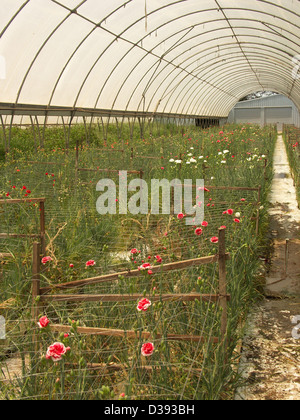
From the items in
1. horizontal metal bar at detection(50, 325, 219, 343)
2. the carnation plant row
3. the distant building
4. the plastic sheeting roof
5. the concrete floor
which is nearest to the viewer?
the carnation plant row

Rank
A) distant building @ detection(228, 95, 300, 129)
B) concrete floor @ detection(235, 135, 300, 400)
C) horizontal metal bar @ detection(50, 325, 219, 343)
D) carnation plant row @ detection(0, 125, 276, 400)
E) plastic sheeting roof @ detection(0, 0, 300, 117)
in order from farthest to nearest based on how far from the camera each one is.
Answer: distant building @ detection(228, 95, 300, 129) → plastic sheeting roof @ detection(0, 0, 300, 117) → concrete floor @ detection(235, 135, 300, 400) → horizontal metal bar @ detection(50, 325, 219, 343) → carnation plant row @ detection(0, 125, 276, 400)

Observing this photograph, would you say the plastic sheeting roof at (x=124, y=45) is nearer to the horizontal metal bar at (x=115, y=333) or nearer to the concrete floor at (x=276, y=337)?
the concrete floor at (x=276, y=337)

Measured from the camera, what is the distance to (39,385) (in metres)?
2.12

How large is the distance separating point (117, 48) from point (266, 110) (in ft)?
112

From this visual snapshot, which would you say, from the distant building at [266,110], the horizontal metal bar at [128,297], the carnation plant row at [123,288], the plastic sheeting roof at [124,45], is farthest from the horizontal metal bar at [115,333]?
the distant building at [266,110]

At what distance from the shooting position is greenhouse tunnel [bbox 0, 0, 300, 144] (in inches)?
346

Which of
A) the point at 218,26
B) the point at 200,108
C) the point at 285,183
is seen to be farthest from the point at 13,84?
the point at 200,108

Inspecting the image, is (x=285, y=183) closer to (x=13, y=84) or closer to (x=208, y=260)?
(x=13, y=84)

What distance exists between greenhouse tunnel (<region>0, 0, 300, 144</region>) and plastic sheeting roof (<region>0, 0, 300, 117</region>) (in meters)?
0.02

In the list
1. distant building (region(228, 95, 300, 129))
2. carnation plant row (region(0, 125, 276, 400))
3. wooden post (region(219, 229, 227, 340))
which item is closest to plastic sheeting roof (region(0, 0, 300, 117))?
carnation plant row (region(0, 125, 276, 400))

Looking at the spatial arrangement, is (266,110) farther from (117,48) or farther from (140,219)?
(140,219)

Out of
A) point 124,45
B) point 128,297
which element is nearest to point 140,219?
point 128,297

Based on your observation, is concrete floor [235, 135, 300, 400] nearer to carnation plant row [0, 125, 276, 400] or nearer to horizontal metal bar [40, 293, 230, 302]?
carnation plant row [0, 125, 276, 400]
